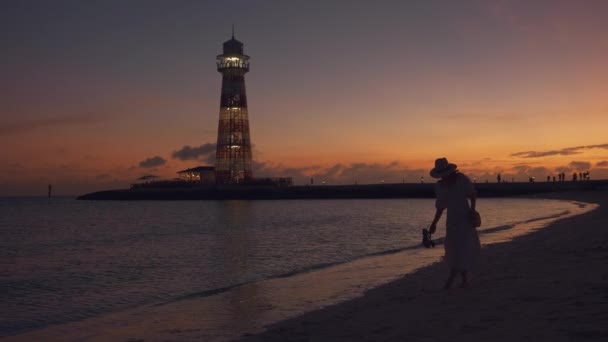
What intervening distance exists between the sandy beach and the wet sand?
1 centimetres

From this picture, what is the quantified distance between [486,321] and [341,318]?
206 centimetres

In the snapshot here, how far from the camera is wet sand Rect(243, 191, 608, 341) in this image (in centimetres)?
563

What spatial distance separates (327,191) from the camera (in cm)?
11206

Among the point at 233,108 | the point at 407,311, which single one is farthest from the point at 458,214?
the point at 233,108

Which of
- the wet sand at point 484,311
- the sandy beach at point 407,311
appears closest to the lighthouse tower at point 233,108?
the sandy beach at point 407,311

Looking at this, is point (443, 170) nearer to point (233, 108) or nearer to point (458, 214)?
point (458, 214)

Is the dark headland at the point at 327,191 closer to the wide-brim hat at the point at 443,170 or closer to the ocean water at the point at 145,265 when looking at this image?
the ocean water at the point at 145,265

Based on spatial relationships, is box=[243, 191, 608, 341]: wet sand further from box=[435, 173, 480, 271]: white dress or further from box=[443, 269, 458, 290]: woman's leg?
box=[435, 173, 480, 271]: white dress

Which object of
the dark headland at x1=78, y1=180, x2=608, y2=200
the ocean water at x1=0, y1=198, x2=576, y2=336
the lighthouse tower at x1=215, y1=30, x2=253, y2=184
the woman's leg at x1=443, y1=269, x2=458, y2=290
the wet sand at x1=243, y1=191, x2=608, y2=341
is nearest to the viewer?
the wet sand at x1=243, y1=191, x2=608, y2=341

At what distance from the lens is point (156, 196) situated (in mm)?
115375

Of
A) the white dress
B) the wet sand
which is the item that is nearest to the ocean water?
the wet sand

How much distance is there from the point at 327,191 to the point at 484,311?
105 m

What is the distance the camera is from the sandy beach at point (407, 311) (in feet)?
19.3

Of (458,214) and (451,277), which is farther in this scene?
(451,277)
